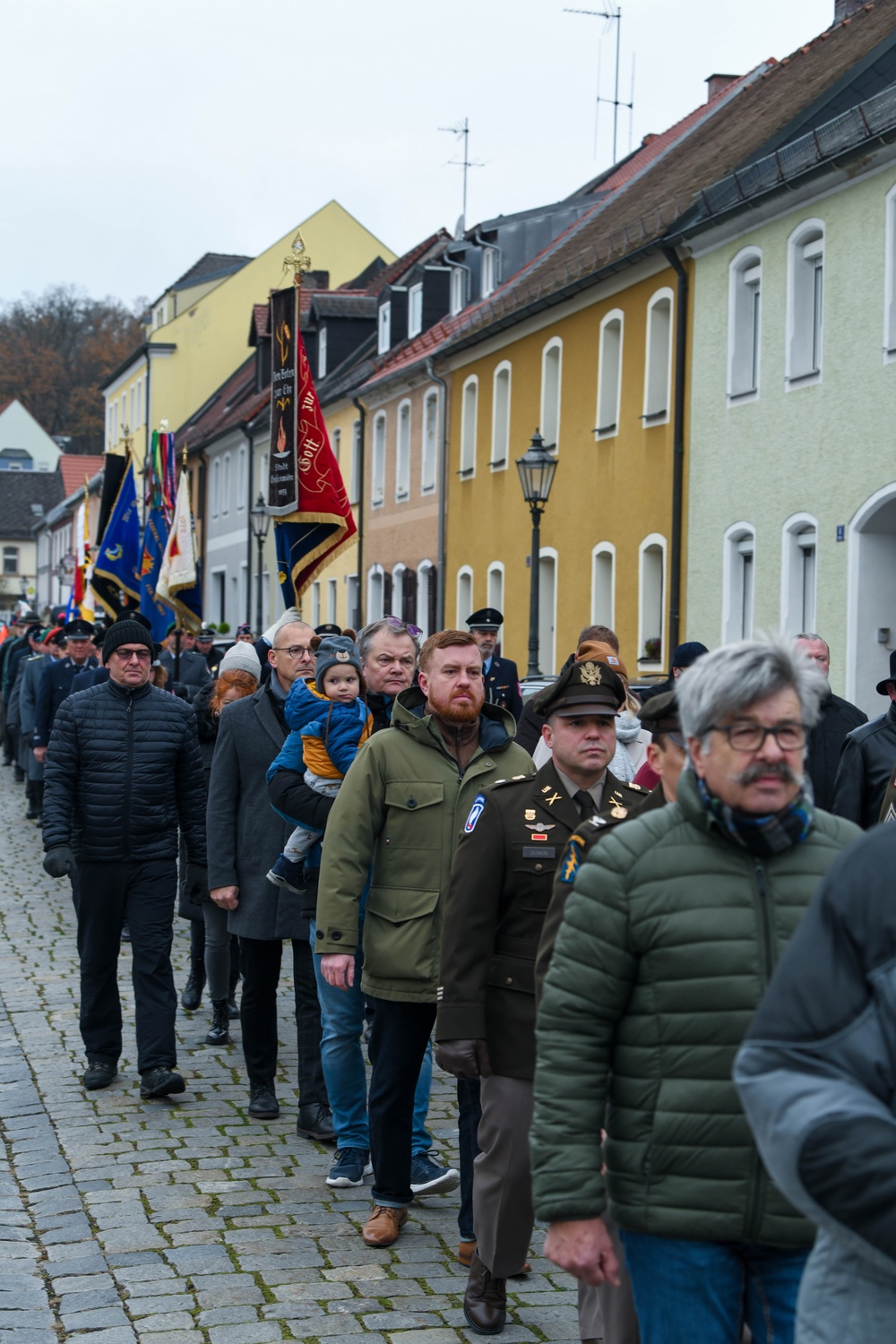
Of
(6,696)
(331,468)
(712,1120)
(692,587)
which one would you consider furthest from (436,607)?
(712,1120)

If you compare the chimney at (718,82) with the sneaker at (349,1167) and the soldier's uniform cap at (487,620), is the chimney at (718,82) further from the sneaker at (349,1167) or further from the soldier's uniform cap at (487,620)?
the sneaker at (349,1167)

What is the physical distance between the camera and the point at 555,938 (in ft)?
12.7

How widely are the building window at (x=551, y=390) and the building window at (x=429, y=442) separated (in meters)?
6.11

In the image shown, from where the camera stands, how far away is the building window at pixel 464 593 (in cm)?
3088

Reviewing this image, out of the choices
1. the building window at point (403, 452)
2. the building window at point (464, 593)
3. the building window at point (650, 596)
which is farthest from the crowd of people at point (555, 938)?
the building window at point (403, 452)

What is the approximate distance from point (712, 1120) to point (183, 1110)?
4.72 metres

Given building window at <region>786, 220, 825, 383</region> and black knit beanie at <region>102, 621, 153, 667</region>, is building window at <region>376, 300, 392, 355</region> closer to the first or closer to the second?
building window at <region>786, 220, 825, 383</region>

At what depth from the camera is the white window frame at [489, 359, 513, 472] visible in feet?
95.1

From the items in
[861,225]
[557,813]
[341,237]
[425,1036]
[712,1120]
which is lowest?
[425,1036]

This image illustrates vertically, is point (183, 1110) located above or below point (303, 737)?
below

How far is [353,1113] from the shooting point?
627 centimetres

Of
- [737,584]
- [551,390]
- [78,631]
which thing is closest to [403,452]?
[551,390]

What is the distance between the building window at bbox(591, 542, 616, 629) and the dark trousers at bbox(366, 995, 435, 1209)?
60.0ft

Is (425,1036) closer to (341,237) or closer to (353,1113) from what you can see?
(353,1113)
